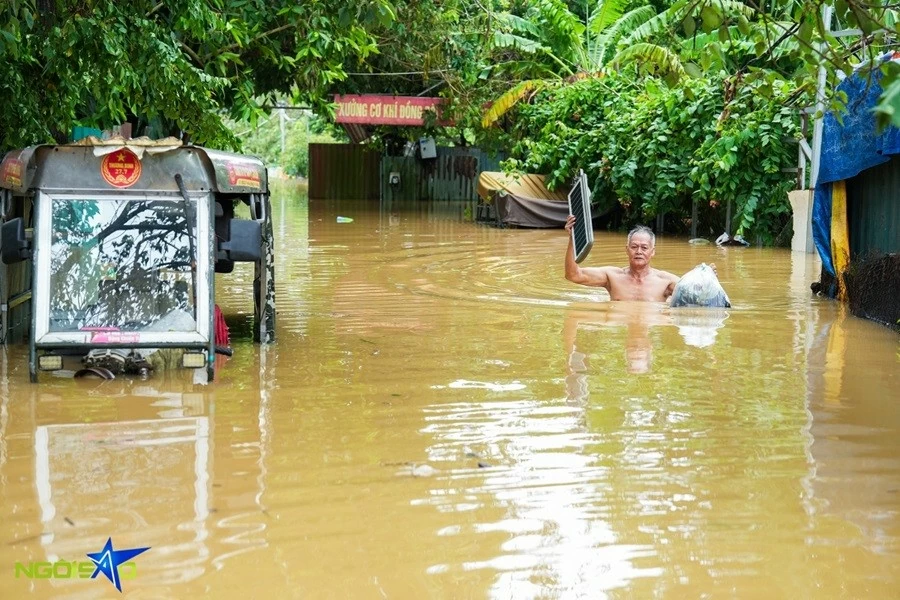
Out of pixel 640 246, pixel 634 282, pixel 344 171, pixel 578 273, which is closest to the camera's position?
pixel 578 273

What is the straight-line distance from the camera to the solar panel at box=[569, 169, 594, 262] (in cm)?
963

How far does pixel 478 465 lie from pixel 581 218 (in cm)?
530

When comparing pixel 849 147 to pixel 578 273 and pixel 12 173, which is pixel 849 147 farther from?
pixel 12 173

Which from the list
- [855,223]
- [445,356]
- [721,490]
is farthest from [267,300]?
[855,223]

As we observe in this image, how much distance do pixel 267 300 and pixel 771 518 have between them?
15.4 feet

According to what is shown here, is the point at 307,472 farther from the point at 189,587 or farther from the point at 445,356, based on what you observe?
the point at 445,356

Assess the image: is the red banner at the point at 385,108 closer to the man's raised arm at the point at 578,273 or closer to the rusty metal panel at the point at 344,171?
the rusty metal panel at the point at 344,171

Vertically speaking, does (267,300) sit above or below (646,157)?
below

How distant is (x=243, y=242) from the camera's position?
25.8 feet

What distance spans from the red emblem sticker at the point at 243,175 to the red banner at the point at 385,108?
19656 millimetres

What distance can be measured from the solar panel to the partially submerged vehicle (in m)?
3.28

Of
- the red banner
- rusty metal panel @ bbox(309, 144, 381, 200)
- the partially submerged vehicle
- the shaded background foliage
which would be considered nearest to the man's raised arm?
the shaded background foliage

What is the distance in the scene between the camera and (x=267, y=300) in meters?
8.45

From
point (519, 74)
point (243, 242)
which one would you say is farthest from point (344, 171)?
point (243, 242)
